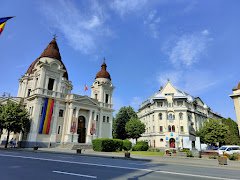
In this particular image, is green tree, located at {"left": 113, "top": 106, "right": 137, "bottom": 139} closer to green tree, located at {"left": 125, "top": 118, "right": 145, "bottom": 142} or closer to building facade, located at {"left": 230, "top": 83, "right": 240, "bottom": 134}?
green tree, located at {"left": 125, "top": 118, "right": 145, "bottom": 142}

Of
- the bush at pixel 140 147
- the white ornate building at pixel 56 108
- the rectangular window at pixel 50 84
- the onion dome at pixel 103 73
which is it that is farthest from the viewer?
the onion dome at pixel 103 73

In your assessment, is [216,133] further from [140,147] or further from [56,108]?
[56,108]

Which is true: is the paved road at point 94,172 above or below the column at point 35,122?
below

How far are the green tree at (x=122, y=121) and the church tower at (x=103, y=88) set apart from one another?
11.1 m

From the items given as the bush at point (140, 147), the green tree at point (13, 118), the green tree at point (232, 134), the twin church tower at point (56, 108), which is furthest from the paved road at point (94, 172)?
the green tree at point (232, 134)

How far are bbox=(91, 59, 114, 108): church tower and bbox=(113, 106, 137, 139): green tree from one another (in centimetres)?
1111

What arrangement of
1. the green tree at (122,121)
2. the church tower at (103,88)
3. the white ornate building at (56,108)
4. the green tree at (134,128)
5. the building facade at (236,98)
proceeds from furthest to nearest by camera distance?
the green tree at (122,121)
the green tree at (134,128)
the church tower at (103,88)
the white ornate building at (56,108)
the building facade at (236,98)

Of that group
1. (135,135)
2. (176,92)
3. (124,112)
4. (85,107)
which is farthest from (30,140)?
(176,92)

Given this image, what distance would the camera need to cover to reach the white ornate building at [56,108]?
35.9 m

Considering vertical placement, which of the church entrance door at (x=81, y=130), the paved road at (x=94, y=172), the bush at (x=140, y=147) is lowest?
the paved road at (x=94, y=172)

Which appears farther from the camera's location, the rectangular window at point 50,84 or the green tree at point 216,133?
the green tree at point 216,133

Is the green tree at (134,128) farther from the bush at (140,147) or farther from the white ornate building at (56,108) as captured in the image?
the bush at (140,147)

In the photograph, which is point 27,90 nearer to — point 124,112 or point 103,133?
point 103,133

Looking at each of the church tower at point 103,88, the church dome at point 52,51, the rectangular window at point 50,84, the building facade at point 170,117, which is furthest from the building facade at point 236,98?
the church dome at point 52,51
